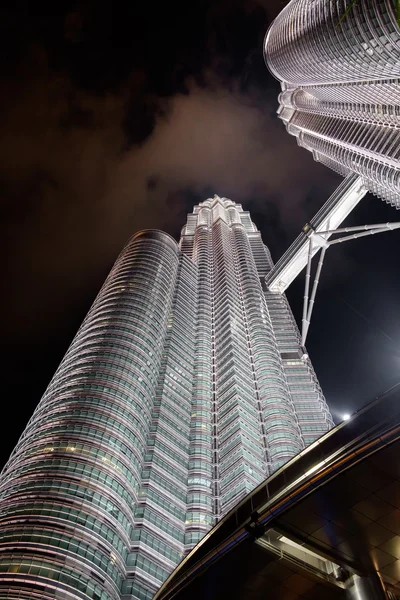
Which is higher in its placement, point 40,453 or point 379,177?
point 379,177

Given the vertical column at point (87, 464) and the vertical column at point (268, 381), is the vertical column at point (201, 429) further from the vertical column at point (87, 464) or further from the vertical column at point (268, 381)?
the vertical column at point (87, 464)

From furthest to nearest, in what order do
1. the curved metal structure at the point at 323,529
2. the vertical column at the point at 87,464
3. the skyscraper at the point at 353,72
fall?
the skyscraper at the point at 353,72
the vertical column at the point at 87,464
the curved metal structure at the point at 323,529

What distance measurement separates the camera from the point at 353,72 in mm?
90250

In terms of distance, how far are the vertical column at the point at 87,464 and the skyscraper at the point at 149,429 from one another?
0.17m

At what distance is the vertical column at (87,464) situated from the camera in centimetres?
4866

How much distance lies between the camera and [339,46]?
8344 cm

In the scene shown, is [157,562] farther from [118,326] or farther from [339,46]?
[339,46]

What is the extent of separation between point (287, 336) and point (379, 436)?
100833 millimetres

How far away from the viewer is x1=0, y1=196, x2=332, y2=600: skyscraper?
2062 inches

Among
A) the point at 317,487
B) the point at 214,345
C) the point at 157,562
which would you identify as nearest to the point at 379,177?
the point at 214,345

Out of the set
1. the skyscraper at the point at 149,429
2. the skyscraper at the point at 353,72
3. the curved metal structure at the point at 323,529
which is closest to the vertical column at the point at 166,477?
the skyscraper at the point at 149,429

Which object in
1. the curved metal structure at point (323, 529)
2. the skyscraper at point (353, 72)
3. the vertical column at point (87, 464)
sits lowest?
the curved metal structure at point (323, 529)

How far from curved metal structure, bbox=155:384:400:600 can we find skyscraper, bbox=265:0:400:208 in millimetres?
55974

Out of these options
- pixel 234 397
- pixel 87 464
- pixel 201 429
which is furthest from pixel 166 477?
pixel 234 397
